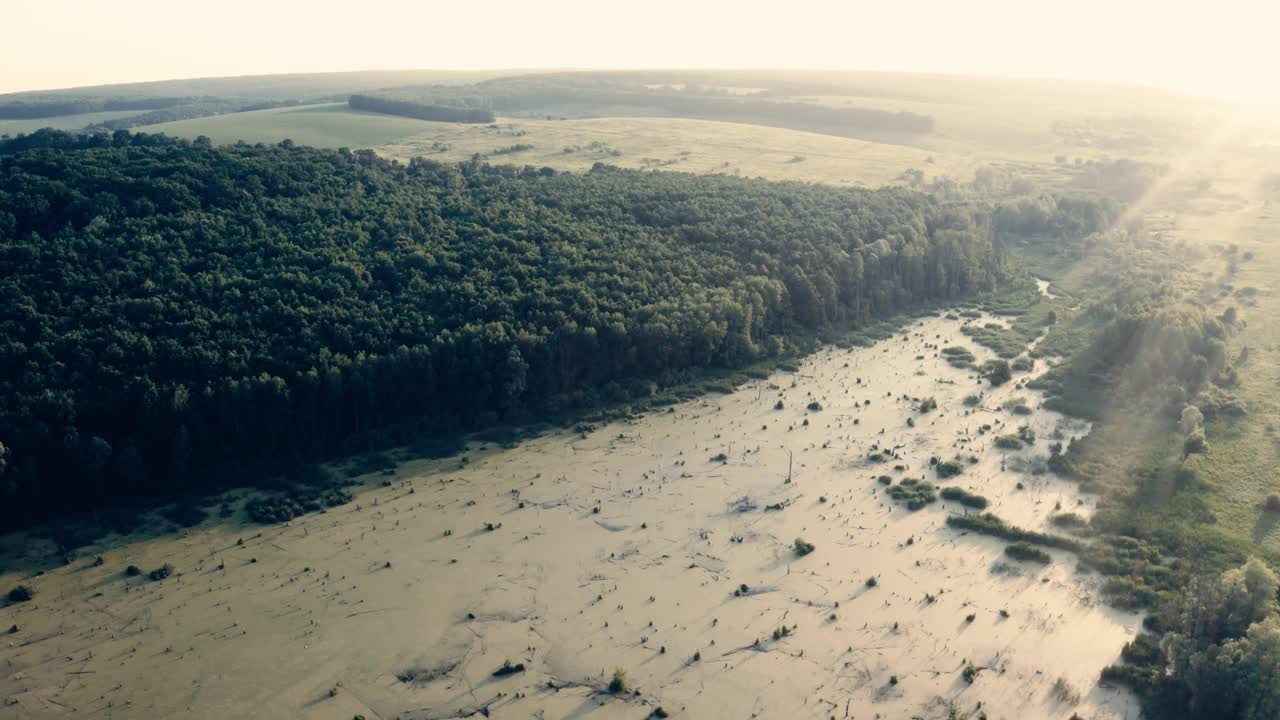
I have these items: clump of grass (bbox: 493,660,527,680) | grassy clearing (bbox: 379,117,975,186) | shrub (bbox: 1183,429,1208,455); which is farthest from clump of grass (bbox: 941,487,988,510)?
grassy clearing (bbox: 379,117,975,186)

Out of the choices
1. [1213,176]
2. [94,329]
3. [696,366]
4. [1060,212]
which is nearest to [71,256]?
[94,329]

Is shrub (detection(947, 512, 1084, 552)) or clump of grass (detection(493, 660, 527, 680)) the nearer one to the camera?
clump of grass (detection(493, 660, 527, 680))

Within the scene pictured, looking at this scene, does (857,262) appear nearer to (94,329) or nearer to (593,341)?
(593,341)

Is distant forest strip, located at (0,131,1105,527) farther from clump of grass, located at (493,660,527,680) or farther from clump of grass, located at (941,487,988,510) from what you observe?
clump of grass, located at (493,660,527,680)

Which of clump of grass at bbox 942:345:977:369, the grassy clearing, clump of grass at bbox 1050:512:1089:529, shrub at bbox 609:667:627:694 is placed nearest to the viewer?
shrub at bbox 609:667:627:694

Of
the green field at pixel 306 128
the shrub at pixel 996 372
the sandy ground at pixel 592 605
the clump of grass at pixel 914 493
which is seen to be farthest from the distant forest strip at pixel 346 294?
the green field at pixel 306 128

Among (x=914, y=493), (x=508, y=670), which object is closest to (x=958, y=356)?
(x=914, y=493)

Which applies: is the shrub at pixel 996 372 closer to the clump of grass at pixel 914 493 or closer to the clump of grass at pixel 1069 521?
the clump of grass at pixel 914 493

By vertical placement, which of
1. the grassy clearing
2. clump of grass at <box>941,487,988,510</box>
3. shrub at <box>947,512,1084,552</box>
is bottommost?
shrub at <box>947,512,1084,552</box>
